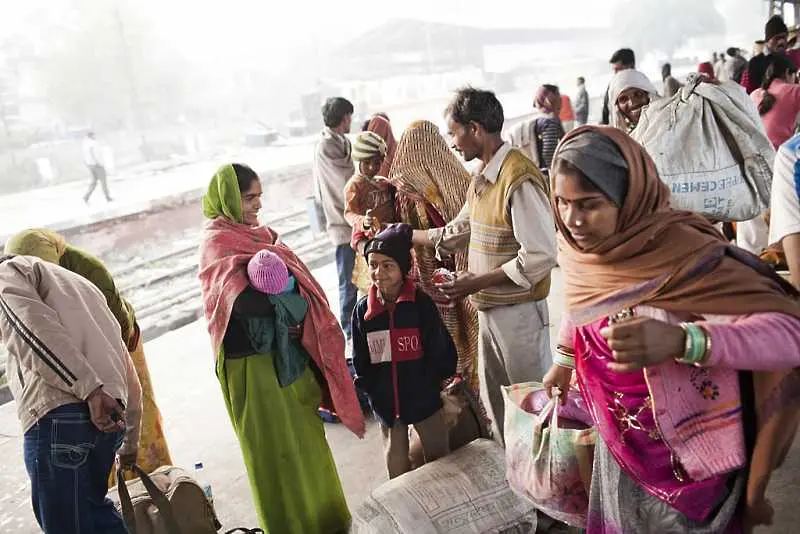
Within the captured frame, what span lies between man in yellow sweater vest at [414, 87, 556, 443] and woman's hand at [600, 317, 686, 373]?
3.72 feet

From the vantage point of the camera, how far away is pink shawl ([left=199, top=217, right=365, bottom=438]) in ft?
8.93

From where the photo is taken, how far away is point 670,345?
139 centimetres

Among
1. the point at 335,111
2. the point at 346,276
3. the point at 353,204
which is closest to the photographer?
the point at 353,204

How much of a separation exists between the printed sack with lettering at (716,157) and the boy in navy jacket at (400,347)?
3.70 feet

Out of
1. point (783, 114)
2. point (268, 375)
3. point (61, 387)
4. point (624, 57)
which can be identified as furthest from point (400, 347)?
point (624, 57)

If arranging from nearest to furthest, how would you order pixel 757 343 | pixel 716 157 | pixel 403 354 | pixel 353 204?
pixel 757 343
pixel 716 157
pixel 403 354
pixel 353 204

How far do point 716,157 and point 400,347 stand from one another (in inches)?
59.7

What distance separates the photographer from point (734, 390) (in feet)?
4.94

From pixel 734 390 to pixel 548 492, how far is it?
2.30ft

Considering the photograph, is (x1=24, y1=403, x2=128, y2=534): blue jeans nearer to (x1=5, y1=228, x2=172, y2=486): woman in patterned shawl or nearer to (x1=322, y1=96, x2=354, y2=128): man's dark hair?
(x1=5, y1=228, x2=172, y2=486): woman in patterned shawl

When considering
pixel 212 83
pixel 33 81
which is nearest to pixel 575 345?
pixel 33 81

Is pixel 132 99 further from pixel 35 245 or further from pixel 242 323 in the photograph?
pixel 242 323

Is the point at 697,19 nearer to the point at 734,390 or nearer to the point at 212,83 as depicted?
the point at 212,83

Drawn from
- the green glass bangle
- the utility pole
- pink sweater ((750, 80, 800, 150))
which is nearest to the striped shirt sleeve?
the green glass bangle
